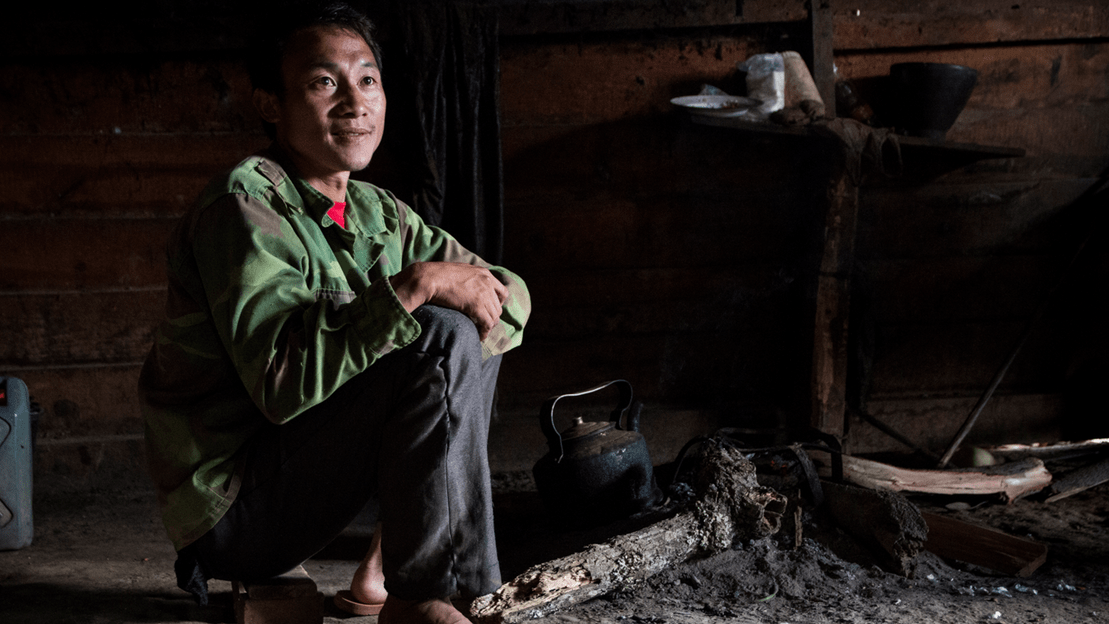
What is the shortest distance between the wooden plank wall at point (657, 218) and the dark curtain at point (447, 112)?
193mm

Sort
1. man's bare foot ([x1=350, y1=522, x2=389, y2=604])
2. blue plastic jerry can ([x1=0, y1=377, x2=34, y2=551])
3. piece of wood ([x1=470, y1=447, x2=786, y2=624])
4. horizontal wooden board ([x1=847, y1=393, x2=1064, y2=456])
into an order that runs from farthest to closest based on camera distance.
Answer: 1. horizontal wooden board ([x1=847, y1=393, x2=1064, y2=456])
2. blue plastic jerry can ([x1=0, y1=377, x2=34, y2=551])
3. man's bare foot ([x1=350, y1=522, x2=389, y2=604])
4. piece of wood ([x1=470, y1=447, x2=786, y2=624])

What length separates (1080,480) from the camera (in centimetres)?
326

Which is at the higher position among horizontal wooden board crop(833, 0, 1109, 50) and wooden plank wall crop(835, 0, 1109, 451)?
horizontal wooden board crop(833, 0, 1109, 50)

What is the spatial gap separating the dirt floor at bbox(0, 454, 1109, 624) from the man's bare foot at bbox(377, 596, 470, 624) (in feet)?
2.04

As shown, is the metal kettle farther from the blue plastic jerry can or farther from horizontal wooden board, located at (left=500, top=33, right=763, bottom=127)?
the blue plastic jerry can

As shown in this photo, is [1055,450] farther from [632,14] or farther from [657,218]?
[632,14]

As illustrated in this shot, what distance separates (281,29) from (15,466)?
1.78 metres

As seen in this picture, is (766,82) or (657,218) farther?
(657,218)

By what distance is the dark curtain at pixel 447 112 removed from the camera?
3.18m

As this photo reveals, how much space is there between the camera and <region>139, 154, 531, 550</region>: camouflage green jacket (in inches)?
60.3

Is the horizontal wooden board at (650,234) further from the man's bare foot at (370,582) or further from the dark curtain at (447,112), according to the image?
the man's bare foot at (370,582)

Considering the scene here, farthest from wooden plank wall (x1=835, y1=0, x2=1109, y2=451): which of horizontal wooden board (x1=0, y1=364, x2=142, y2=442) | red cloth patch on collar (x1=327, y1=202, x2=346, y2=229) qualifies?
horizontal wooden board (x1=0, y1=364, x2=142, y2=442)

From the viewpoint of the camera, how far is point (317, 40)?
1905 millimetres

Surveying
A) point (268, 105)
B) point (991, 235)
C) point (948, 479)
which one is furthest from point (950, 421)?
point (268, 105)
